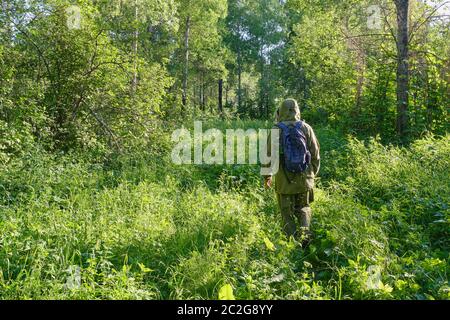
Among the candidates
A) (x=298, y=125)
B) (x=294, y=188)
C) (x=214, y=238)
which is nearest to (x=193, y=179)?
(x=214, y=238)

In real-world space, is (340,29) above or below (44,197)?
above

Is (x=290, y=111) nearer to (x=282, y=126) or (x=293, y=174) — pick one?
(x=282, y=126)

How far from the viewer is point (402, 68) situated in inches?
388

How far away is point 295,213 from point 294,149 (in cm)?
87

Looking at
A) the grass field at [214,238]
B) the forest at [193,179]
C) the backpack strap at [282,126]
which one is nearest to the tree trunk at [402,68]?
the forest at [193,179]

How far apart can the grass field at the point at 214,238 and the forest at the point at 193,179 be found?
0.02 m

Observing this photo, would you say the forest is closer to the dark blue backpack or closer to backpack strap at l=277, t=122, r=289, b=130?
the dark blue backpack

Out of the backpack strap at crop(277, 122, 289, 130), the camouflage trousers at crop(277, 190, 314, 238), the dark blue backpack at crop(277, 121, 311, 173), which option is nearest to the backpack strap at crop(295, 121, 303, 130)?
the dark blue backpack at crop(277, 121, 311, 173)

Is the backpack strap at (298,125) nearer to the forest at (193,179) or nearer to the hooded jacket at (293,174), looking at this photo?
the hooded jacket at (293,174)
